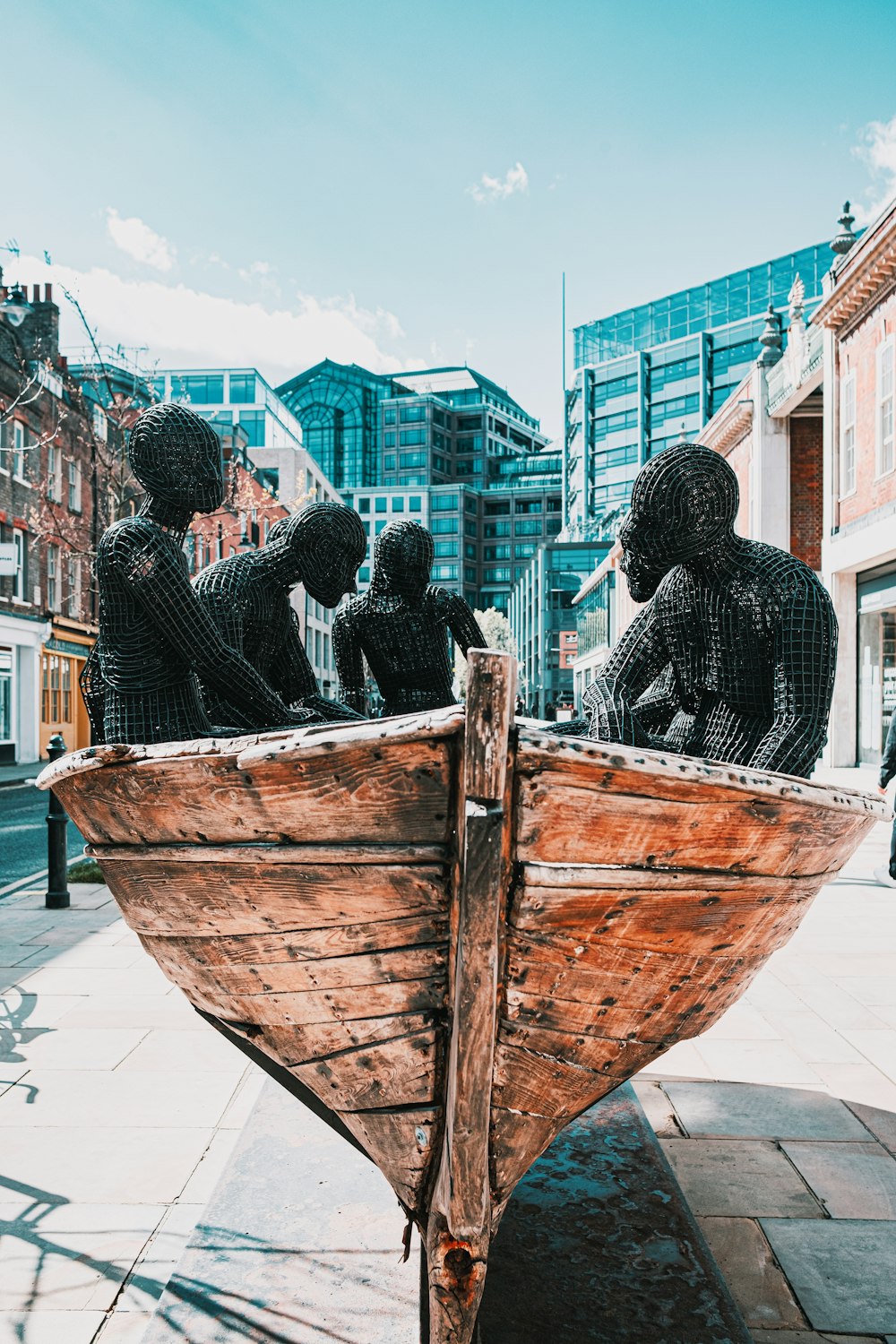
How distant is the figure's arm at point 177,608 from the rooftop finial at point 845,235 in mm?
19832

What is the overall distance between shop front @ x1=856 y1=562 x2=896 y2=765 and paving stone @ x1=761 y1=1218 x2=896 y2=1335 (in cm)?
1556

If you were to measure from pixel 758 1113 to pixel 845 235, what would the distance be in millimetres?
19636

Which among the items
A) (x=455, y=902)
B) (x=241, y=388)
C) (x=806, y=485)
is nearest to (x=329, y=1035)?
(x=455, y=902)

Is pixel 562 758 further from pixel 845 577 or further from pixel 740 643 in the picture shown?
pixel 845 577

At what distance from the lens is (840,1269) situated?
2.60 meters

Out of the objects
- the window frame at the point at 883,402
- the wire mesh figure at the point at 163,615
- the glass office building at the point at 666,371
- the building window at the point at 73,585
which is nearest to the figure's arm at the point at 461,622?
the wire mesh figure at the point at 163,615

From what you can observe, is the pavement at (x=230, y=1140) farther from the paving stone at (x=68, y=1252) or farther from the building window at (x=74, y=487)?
the building window at (x=74, y=487)

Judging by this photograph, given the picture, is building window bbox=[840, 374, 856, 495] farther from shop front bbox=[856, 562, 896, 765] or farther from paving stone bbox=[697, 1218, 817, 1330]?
paving stone bbox=[697, 1218, 817, 1330]

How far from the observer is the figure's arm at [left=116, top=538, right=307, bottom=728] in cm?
251

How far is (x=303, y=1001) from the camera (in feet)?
6.30

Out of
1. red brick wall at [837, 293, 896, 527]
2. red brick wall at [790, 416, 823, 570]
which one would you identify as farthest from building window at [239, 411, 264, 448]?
red brick wall at [837, 293, 896, 527]

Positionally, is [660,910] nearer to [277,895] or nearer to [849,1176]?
[277,895]

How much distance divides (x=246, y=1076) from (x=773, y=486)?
20.5 meters

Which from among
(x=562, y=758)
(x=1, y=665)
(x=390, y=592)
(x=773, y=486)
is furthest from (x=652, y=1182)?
(x=1, y=665)
